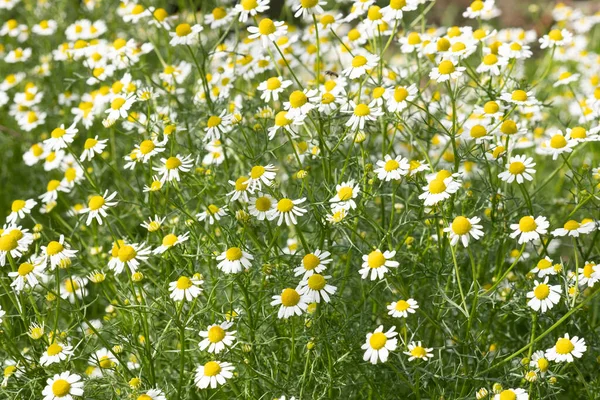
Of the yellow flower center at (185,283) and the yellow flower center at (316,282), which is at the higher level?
the yellow flower center at (185,283)

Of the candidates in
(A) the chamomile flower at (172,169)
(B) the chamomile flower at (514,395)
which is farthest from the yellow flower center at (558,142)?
(A) the chamomile flower at (172,169)

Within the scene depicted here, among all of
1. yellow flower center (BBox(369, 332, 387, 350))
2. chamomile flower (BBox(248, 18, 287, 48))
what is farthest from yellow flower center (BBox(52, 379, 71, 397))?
chamomile flower (BBox(248, 18, 287, 48))

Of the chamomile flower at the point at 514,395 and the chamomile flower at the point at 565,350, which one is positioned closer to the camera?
the chamomile flower at the point at 514,395

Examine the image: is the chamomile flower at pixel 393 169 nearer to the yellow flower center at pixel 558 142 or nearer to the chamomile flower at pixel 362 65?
the chamomile flower at pixel 362 65

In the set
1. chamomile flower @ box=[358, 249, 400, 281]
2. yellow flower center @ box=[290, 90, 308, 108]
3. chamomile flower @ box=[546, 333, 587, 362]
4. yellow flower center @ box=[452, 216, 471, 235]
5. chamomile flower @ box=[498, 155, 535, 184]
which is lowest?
chamomile flower @ box=[546, 333, 587, 362]

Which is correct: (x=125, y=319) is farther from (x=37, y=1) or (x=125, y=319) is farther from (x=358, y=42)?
(x=37, y=1)

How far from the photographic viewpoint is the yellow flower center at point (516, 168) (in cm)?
257

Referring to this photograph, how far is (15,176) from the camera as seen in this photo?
15.1ft

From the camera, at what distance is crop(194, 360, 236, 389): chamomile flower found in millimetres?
2158

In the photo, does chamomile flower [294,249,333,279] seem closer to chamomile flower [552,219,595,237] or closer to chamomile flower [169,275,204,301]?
chamomile flower [169,275,204,301]

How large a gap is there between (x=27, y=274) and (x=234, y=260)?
2.23ft

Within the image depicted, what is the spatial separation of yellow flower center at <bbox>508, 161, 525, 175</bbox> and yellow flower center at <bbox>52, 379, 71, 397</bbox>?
1591mm

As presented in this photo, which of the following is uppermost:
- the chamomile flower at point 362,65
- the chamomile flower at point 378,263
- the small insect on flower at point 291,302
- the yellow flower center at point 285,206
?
the chamomile flower at point 362,65

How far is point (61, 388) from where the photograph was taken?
2.14 metres
